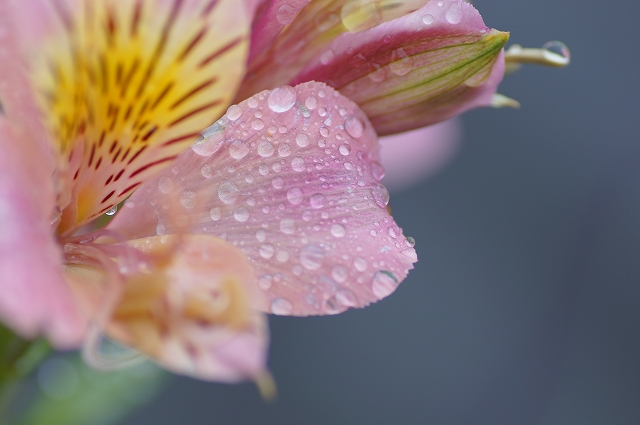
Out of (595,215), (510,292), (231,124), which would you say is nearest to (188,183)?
(231,124)

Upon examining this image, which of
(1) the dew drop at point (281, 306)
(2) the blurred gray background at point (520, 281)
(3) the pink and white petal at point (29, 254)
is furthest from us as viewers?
(2) the blurred gray background at point (520, 281)

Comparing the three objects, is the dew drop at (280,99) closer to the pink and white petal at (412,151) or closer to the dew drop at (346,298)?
the dew drop at (346,298)

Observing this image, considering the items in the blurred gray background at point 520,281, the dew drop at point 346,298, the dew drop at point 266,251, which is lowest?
the blurred gray background at point 520,281

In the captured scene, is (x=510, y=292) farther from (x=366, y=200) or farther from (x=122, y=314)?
(x=122, y=314)

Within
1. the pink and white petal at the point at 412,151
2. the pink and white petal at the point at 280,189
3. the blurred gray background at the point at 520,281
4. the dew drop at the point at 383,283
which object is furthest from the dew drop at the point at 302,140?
the blurred gray background at the point at 520,281

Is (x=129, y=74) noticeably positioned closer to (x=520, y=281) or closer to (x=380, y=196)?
(x=380, y=196)

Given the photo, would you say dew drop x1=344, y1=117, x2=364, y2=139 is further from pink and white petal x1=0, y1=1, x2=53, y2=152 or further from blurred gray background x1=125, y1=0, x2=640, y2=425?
blurred gray background x1=125, y1=0, x2=640, y2=425

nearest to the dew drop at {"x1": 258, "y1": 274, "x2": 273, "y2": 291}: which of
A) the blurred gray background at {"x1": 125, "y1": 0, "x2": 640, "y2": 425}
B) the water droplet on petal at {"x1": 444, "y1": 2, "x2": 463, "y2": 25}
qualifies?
the water droplet on petal at {"x1": 444, "y1": 2, "x2": 463, "y2": 25}

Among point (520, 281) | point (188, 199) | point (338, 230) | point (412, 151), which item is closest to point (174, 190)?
point (188, 199)
